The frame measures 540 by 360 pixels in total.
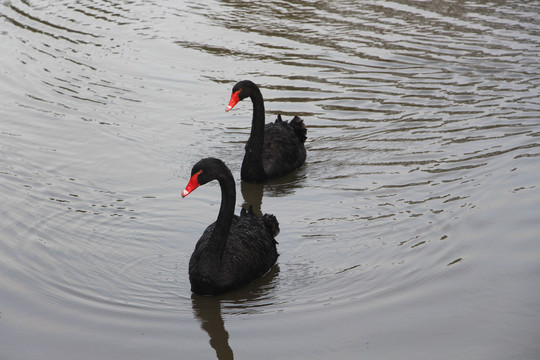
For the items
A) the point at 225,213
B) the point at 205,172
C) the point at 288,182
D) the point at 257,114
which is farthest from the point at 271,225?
the point at 257,114

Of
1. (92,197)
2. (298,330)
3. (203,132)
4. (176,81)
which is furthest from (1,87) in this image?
(298,330)

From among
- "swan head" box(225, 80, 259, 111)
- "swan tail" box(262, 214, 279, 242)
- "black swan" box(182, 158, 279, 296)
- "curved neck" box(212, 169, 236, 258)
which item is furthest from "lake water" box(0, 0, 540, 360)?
"swan head" box(225, 80, 259, 111)

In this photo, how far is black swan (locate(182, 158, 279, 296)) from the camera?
595cm

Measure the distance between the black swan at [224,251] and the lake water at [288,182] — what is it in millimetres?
135

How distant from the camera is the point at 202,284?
592cm

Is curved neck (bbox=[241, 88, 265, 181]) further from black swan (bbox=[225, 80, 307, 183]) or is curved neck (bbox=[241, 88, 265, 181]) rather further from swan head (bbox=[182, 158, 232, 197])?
swan head (bbox=[182, 158, 232, 197])

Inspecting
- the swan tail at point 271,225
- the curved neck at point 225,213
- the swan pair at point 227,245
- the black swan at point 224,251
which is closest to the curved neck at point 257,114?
the swan pair at point 227,245

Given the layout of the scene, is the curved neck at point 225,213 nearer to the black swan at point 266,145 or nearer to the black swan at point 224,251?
the black swan at point 224,251

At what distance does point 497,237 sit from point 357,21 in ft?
27.2

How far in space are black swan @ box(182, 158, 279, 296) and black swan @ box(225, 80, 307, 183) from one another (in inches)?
84.1

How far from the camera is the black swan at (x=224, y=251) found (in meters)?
5.95

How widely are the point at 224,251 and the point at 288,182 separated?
97.5 inches

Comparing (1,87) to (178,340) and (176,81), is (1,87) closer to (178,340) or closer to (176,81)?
(176,81)

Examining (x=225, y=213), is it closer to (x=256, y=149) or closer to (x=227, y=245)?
(x=227, y=245)
